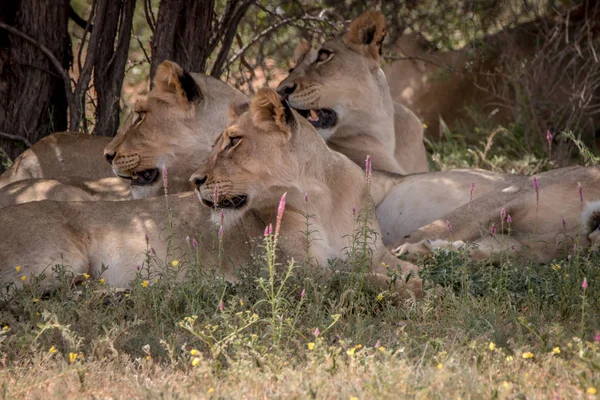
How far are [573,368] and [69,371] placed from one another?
5.68ft

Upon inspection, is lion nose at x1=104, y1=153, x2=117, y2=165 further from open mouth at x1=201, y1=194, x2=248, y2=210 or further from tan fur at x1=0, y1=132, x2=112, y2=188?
open mouth at x1=201, y1=194, x2=248, y2=210

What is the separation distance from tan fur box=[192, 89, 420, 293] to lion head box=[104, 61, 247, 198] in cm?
90

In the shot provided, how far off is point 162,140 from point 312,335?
2.19 m

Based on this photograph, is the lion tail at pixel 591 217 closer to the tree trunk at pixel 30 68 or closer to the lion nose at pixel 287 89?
the lion nose at pixel 287 89

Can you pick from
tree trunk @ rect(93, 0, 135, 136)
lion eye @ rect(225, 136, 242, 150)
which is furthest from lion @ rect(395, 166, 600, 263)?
tree trunk @ rect(93, 0, 135, 136)

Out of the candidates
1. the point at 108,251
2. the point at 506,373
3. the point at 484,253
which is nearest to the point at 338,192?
the point at 484,253

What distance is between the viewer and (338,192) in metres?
5.41

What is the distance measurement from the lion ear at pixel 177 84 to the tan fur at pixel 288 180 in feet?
2.82

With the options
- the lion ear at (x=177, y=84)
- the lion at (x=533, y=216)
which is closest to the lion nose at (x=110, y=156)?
the lion ear at (x=177, y=84)

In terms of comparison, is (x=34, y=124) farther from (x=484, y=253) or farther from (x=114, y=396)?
(x=114, y=396)

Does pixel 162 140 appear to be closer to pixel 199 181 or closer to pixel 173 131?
pixel 173 131

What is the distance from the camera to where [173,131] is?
613cm

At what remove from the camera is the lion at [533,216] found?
5828 millimetres

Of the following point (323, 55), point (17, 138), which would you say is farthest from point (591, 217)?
point (17, 138)
